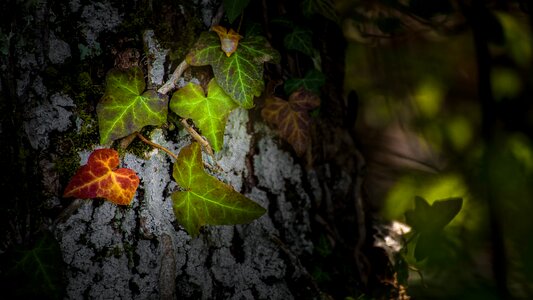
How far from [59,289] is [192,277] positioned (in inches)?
12.0

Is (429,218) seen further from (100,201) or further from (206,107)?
(100,201)

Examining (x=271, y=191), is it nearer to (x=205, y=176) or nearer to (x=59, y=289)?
(x=205, y=176)

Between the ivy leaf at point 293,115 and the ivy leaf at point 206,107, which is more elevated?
the ivy leaf at point 206,107

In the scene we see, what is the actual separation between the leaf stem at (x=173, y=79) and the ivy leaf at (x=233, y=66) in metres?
0.03

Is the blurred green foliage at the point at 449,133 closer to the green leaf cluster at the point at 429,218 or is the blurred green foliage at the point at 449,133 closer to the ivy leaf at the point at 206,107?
the green leaf cluster at the point at 429,218

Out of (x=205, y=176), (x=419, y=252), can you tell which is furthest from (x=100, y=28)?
(x=419, y=252)

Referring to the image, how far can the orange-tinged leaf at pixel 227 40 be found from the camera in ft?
2.83

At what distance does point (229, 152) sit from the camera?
3.18 feet

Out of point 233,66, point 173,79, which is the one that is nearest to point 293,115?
Answer: point 233,66

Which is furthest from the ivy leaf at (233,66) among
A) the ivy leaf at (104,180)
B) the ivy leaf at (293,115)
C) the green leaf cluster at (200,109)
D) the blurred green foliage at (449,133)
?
the blurred green foliage at (449,133)

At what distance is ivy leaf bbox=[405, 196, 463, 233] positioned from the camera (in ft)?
3.41

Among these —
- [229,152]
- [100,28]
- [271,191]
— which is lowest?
[271,191]

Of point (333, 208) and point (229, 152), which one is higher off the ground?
point (229, 152)

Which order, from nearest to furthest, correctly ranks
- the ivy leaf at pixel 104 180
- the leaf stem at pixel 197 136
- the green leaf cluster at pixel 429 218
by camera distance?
the ivy leaf at pixel 104 180, the leaf stem at pixel 197 136, the green leaf cluster at pixel 429 218
